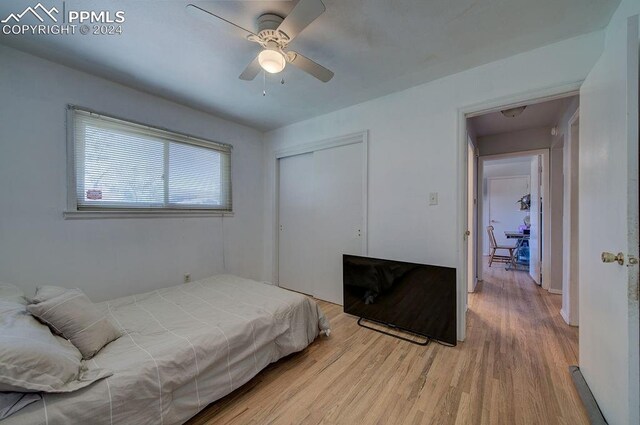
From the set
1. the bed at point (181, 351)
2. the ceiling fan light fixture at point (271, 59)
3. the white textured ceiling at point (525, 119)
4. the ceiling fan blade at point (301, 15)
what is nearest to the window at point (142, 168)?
the bed at point (181, 351)

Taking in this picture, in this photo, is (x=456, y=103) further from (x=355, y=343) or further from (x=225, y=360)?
(x=225, y=360)

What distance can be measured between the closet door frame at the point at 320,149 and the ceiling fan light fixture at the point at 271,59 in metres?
1.46

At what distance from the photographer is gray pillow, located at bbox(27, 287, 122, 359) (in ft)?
4.34

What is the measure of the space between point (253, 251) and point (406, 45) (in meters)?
3.21

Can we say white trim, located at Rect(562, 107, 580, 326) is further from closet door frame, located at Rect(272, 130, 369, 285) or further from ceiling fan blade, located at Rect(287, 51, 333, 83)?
ceiling fan blade, located at Rect(287, 51, 333, 83)

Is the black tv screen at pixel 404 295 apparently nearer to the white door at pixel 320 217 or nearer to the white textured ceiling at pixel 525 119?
the white door at pixel 320 217

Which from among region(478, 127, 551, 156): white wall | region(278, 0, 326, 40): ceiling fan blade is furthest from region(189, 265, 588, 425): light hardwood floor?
region(478, 127, 551, 156): white wall

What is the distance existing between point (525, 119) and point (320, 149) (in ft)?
9.49

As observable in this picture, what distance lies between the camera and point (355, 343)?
7.35 feet

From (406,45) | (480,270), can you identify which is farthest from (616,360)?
(480,270)

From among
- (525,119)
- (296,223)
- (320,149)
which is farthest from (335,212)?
(525,119)

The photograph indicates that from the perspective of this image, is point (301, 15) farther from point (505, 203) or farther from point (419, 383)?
point (505, 203)

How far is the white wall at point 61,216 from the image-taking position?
1.96m

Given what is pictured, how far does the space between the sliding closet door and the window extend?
136cm
